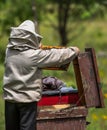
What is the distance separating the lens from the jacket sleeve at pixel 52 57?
22.8 feet

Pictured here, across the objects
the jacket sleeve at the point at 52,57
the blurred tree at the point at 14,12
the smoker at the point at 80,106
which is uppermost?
the blurred tree at the point at 14,12

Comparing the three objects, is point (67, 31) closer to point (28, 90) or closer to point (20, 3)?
point (20, 3)

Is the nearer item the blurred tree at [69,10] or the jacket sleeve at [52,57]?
the jacket sleeve at [52,57]

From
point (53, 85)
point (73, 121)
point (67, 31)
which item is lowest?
point (73, 121)

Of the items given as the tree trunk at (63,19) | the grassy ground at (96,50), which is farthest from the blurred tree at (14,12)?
the grassy ground at (96,50)

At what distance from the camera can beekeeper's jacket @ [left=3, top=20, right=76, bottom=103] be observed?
6.90 m

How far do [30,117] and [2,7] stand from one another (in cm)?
1416

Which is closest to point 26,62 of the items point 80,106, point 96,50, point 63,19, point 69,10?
point 80,106

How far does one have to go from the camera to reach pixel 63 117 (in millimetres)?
7242

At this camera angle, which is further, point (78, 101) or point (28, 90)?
point (78, 101)

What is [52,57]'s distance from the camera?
6984 mm

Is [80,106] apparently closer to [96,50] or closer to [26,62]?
[26,62]

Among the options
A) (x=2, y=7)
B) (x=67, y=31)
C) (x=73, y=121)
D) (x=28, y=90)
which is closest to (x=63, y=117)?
(x=73, y=121)

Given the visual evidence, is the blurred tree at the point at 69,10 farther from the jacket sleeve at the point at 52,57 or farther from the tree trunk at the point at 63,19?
the jacket sleeve at the point at 52,57
